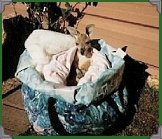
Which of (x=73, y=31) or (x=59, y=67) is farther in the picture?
(x=73, y=31)

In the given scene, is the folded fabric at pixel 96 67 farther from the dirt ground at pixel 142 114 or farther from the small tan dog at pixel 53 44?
the dirt ground at pixel 142 114

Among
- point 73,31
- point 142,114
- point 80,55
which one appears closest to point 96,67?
point 80,55

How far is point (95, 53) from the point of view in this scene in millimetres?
2199

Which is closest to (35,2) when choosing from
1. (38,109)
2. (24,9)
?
(24,9)

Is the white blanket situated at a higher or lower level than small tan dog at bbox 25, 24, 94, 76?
lower

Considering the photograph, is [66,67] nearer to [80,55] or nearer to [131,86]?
[80,55]

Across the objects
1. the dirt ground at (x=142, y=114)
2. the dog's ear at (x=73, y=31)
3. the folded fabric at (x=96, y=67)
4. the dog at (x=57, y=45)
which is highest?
the dog's ear at (x=73, y=31)

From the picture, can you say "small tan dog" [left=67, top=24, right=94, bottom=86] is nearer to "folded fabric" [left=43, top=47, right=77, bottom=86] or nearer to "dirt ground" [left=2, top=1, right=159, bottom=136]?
"folded fabric" [left=43, top=47, right=77, bottom=86]

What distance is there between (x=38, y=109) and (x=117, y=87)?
0.45 meters

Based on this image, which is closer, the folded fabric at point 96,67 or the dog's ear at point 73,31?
the folded fabric at point 96,67

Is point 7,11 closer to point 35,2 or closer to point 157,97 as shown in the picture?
point 35,2

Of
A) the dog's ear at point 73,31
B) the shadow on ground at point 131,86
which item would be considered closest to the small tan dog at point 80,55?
the dog's ear at point 73,31

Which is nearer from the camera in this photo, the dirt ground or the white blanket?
the white blanket

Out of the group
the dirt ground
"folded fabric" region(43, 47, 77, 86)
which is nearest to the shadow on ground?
the dirt ground
